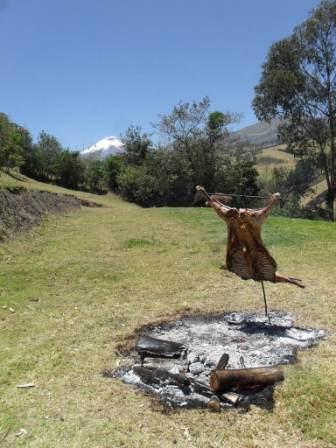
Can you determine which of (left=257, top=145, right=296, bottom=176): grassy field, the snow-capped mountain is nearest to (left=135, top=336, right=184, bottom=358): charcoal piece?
(left=257, top=145, right=296, bottom=176): grassy field

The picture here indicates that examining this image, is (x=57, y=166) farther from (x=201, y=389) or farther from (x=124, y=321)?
(x=201, y=389)

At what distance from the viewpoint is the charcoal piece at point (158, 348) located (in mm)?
4434

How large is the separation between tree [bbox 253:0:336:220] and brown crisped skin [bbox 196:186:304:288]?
1524 centimetres

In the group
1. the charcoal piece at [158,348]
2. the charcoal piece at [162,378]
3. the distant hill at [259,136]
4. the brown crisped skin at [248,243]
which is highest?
the distant hill at [259,136]

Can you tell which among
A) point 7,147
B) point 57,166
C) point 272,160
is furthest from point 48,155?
point 272,160

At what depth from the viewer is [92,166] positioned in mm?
30328

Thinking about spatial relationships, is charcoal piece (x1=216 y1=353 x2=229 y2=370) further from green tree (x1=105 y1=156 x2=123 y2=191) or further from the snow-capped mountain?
the snow-capped mountain

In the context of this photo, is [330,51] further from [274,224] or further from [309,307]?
[309,307]

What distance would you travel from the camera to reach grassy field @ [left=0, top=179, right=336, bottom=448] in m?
3.20

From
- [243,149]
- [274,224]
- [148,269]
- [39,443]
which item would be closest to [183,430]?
[39,443]

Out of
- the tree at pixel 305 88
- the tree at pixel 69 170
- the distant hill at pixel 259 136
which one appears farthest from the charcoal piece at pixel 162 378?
the tree at pixel 69 170

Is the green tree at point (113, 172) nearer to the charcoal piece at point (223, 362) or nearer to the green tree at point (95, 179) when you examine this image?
the green tree at point (95, 179)

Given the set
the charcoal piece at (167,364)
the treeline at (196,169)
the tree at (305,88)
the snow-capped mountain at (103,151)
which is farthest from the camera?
the snow-capped mountain at (103,151)

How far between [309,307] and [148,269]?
3.35m
